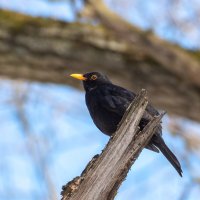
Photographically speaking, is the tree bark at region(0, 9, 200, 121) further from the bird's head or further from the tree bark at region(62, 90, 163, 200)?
the tree bark at region(62, 90, 163, 200)

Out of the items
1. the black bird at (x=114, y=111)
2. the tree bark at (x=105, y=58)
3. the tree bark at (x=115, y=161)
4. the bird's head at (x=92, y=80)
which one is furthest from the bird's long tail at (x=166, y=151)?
the tree bark at (x=105, y=58)

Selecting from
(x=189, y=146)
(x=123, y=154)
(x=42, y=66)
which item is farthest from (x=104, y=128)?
(x=189, y=146)

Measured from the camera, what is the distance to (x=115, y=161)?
3.03m

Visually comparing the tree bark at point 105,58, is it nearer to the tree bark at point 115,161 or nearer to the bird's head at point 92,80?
the bird's head at point 92,80

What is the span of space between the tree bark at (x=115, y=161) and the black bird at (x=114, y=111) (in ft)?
0.59

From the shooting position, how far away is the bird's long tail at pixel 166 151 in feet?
10.4

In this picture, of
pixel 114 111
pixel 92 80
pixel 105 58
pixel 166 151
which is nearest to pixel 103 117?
pixel 114 111

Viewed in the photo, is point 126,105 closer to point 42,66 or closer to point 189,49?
point 42,66

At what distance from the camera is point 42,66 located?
549 centimetres

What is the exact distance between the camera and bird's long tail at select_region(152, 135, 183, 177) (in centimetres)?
317

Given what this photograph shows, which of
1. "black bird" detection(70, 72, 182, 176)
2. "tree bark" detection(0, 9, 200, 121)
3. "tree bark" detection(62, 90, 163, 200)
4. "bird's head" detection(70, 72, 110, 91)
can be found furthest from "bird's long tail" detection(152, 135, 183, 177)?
"tree bark" detection(0, 9, 200, 121)

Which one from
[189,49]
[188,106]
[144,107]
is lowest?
[144,107]

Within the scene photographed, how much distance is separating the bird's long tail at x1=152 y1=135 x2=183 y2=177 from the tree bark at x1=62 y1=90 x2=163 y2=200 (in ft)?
0.62

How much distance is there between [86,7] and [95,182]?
3.11 metres
